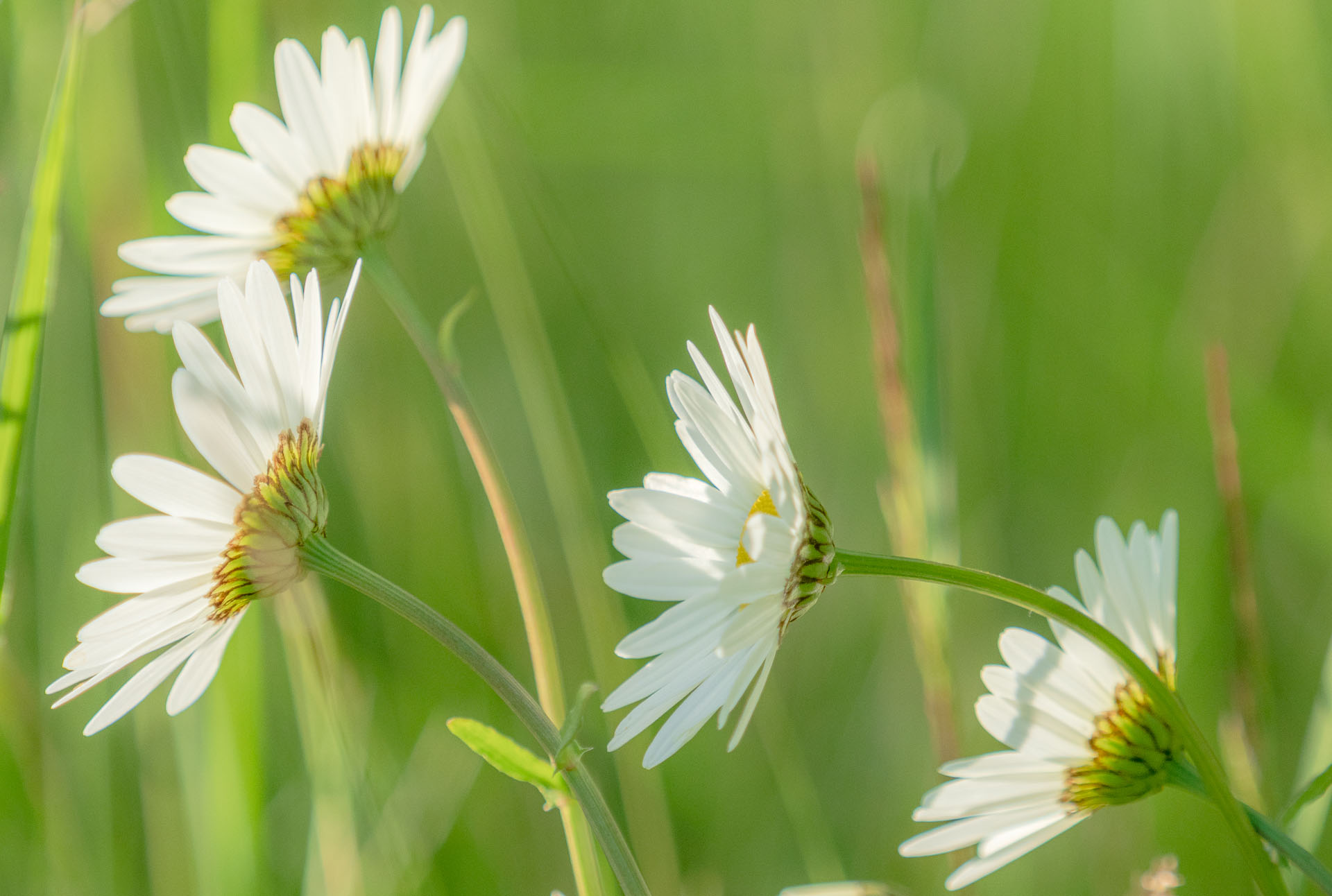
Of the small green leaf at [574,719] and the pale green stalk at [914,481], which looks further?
the pale green stalk at [914,481]

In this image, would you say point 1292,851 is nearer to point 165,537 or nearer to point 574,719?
point 574,719

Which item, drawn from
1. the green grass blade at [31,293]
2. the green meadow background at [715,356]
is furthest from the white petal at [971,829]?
the green grass blade at [31,293]

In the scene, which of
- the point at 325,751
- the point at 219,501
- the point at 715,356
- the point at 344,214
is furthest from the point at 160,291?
the point at 715,356

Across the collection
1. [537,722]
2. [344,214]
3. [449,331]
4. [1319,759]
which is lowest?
[1319,759]

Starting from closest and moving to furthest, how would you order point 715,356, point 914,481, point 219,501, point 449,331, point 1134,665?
point 1134,665 < point 219,501 < point 449,331 < point 914,481 < point 715,356

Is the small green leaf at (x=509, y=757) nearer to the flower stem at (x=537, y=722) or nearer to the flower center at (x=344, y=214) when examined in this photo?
the flower stem at (x=537, y=722)

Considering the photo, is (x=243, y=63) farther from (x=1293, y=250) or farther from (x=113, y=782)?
(x=1293, y=250)

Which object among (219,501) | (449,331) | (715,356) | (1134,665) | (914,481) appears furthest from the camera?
(715,356)
